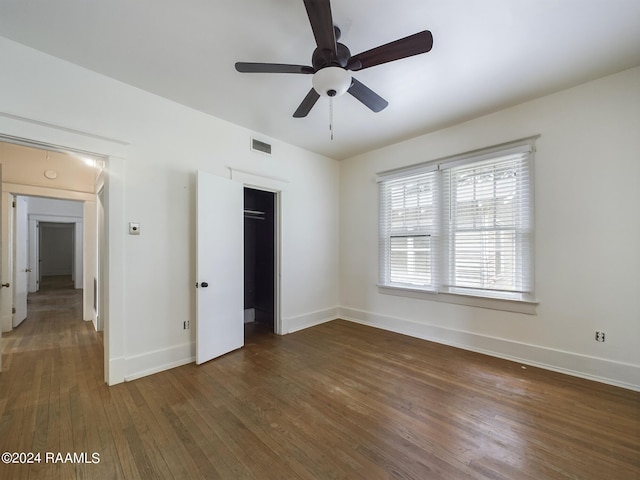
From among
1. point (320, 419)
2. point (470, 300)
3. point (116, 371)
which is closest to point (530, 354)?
point (470, 300)

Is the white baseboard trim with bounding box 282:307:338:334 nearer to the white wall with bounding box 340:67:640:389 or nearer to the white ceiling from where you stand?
the white wall with bounding box 340:67:640:389

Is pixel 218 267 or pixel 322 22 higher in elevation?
pixel 322 22

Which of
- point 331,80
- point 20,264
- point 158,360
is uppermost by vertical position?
point 331,80

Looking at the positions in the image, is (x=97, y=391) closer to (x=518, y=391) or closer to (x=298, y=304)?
(x=298, y=304)

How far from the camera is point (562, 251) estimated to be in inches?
109

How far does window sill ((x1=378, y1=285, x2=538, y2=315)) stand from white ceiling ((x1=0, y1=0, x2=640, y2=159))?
2331 millimetres

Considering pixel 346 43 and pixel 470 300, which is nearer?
pixel 346 43

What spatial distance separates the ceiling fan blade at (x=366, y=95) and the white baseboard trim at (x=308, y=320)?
3166 mm

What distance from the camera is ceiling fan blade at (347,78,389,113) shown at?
2117 mm

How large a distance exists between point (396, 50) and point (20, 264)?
6.27 m

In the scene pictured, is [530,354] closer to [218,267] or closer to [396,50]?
[396,50]

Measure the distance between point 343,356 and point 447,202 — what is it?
2.50 m

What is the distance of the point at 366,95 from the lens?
2221 mm

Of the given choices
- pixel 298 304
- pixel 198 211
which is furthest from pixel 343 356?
pixel 198 211
